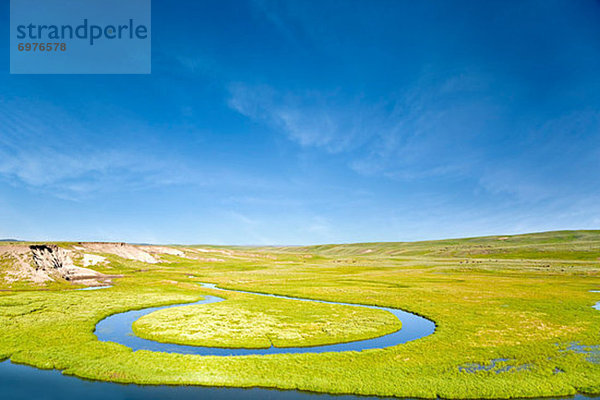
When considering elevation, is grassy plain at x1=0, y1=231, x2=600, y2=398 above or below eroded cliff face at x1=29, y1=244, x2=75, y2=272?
below

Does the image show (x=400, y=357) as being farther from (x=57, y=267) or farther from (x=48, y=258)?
(x=48, y=258)

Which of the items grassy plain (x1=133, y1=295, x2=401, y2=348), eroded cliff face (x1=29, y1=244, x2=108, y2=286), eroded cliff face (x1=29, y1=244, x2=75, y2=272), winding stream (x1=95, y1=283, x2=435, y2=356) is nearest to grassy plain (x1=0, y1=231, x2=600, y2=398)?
winding stream (x1=95, y1=283, x2=435, y2=356)

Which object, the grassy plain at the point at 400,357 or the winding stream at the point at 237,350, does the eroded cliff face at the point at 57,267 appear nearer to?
the grassy plain at the point at 400,357

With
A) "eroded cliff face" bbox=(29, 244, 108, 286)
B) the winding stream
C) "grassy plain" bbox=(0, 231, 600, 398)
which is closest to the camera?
"grassy plain" bbox=(0, 231, 600, 398)

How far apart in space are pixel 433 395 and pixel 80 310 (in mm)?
47510

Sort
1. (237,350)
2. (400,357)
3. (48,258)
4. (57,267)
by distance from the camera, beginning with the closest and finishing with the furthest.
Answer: (400,357) → (237,350) → (48,258) → (57,267)

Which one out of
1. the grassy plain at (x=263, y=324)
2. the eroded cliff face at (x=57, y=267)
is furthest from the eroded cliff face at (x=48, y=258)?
the grassy plain at (x=263, y=324)

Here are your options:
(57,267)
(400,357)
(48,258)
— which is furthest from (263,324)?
(48,258)

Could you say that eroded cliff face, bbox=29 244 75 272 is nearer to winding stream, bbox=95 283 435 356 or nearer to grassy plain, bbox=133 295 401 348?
winding stream, bbox=95 283 435 356

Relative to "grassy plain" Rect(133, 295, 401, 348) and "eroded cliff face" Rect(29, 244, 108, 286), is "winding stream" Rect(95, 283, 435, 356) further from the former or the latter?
"eroded cliff face" Rect(29, 244, 108, 286)

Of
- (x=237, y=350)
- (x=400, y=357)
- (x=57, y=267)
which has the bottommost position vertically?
(x=400, y=357)

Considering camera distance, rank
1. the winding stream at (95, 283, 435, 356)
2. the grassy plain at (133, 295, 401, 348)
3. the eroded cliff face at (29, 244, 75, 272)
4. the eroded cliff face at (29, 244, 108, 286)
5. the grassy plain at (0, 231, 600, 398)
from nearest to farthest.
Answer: the grassy plain at (0, 231, 600, 398)
the winding stream at (95, 283, 435, 356)
the grassy plain at (133, 295, 401, 348)
the eroded cliff face at (29, 244, 108, 286)
the eroded cliff face at (29, 244, 75, 272)

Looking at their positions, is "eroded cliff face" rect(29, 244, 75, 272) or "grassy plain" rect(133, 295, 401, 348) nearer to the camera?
"grassy plain" rect(133, 295, 401, 348)

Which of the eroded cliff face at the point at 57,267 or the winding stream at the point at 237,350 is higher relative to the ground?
the eroded cliff face at the point at 57,267
